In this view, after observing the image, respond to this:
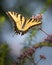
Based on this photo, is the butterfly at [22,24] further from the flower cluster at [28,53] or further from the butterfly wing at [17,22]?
the flower cluster at [28,53]

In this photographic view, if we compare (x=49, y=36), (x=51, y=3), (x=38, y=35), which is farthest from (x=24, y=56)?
(x=51, y=3)

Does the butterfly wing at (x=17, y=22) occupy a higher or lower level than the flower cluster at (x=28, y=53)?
higher

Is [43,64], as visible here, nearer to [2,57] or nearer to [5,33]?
[2,57]

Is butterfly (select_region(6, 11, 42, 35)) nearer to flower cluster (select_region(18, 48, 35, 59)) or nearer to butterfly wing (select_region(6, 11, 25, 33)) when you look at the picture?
butterfly wing (select_region(6, 11, 25, 33))

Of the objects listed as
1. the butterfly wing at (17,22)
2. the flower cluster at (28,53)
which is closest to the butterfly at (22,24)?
the butterfly wing at (17,22)

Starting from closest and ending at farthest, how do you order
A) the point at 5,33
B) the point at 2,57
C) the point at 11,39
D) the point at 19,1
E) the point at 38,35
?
the point at 2,57
the point at 38,35
the point at 11,39
the point at 5,33
the point at 19,1

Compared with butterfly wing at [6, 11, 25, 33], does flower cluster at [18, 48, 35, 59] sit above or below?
below

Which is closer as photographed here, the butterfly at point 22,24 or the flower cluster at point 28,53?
the butterfly at point 22,24

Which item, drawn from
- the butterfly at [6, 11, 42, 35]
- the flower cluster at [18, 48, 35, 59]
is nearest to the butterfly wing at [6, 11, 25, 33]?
the butterfly at [6, 11, 42, 35]

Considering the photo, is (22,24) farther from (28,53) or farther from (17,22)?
(28,53)

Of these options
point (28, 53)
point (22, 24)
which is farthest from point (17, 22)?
point (28, 53)

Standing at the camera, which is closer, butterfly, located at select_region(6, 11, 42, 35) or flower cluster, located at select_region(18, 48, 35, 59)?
butterfly, located at select_region(6, 11, 42, 35)
